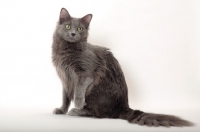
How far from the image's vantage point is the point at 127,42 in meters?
3.20

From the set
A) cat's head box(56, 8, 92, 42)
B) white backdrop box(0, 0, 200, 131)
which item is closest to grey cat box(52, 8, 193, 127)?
cat's head box(56, 8, 92, 42)

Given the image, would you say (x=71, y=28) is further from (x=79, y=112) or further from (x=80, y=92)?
(x=79, y=112)

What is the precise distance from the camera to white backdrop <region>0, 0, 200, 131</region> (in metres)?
3.19

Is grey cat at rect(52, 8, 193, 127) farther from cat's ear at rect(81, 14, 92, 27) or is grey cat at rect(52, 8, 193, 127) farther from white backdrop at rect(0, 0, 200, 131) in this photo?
white backdrop at rect(0, 0, 200, 131)

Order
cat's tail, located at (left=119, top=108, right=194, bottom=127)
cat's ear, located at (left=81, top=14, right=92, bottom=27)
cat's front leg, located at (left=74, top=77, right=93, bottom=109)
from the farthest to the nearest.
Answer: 1. cat's ear, located at (left=81, top=14, right=92, bottom=27)
2. cat's front leg, located at (left=74, top=77, right=93, bottom=109)
3. cat's tail, located at (left=119, top=108, right=194, bottom=127)

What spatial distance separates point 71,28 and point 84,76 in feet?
1.26

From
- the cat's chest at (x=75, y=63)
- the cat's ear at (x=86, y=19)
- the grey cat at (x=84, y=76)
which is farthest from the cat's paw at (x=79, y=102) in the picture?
the cat's ear at (x=86, y=19)

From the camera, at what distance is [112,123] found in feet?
7.45

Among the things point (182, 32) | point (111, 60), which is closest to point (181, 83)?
point (182, 32)

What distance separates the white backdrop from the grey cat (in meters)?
0.62

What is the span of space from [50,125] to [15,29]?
4.51 feet

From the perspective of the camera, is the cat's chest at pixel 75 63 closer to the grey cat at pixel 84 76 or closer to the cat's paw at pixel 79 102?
the grey cat at pixel 84 76

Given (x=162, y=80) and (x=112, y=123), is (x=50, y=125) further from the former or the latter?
(x=162, y=80)

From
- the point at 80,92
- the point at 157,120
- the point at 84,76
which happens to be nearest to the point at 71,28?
the point at 84,76
